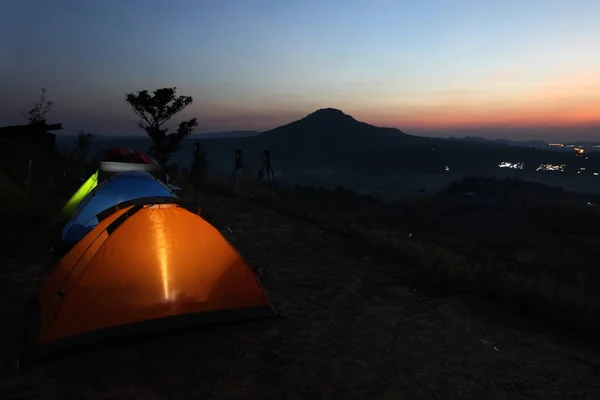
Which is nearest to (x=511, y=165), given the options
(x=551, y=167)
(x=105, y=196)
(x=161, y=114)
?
(x=551, y=167)

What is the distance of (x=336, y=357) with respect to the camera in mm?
5125

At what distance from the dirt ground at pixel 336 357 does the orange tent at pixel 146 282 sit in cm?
26

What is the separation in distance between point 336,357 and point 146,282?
2.63 m

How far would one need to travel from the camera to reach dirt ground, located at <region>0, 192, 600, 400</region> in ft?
14.3

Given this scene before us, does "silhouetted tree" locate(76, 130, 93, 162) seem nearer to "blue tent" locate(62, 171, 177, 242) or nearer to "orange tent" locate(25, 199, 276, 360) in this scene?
"blue tent" locate(62, 171, 177, 242)

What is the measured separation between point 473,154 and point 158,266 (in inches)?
6979

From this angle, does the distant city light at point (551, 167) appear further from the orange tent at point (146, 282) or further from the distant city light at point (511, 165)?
the orange tent at point (146, 282)

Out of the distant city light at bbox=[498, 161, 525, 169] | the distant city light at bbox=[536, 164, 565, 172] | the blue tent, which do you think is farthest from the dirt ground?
the distant city light at bbox=[498, 161, 525, 169]

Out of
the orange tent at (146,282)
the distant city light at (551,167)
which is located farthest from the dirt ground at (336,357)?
the distant city light at (551,167)

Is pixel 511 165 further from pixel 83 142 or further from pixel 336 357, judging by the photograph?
pixel 336 357

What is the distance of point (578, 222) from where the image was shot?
156ft

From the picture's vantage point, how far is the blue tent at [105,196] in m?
8.92

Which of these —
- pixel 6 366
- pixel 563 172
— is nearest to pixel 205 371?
pixel 6 366

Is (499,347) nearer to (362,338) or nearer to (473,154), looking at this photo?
(362,338)
